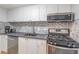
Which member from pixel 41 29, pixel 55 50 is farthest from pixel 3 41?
pixel 55 50

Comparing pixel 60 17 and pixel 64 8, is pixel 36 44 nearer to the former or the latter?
pixel 60 17

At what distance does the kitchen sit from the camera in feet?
4.62

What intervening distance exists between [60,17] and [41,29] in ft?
1.03

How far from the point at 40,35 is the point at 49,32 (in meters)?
0.13

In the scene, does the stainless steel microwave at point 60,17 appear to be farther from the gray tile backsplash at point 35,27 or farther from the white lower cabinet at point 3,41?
the white lower cabinet at point 3,41

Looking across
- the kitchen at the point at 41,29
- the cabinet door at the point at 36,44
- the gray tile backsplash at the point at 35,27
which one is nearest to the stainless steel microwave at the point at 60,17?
the kitchen at the point at 41,29

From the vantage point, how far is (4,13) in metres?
1.29

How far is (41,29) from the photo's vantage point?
150cm

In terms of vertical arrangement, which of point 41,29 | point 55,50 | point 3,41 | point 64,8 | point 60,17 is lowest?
point 55,50

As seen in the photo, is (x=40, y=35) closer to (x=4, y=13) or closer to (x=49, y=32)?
(x=49, y=32)

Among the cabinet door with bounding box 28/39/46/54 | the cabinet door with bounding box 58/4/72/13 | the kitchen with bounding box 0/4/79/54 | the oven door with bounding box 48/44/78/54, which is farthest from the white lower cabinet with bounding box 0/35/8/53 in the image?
the cabinet door with bounding box 58/4/72/13

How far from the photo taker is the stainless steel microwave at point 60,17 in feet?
4.80

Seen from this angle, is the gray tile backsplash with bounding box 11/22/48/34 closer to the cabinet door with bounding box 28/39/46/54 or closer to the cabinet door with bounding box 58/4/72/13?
the cabinet door with bounding box 28/39/46/54

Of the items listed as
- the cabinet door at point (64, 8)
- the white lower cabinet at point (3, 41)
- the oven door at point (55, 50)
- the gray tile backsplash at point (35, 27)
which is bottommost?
the oven door at point (55, 50)
